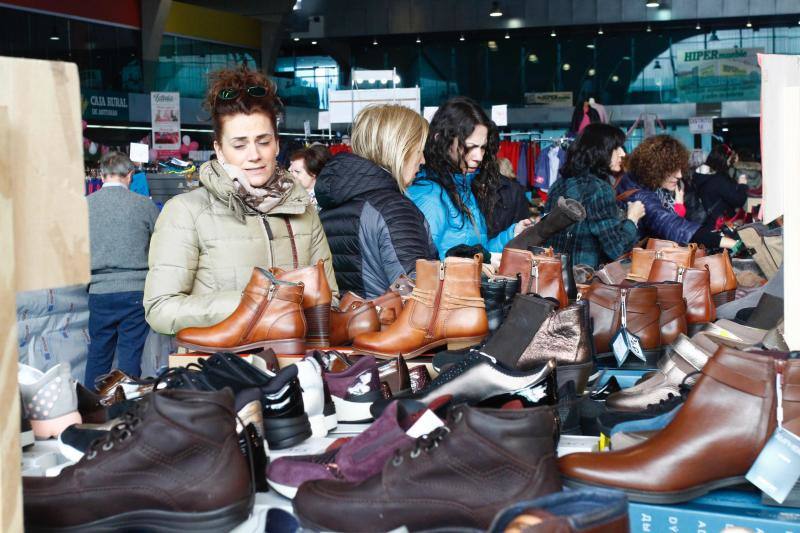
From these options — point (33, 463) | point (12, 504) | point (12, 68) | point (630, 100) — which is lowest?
point (33, 463)

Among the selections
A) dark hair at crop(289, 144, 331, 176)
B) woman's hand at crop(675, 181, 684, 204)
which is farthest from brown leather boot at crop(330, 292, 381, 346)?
woman's hand at crop(675, 181, 684, 204)

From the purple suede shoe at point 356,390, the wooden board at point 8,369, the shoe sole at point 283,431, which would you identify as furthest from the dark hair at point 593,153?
the wooden board at point 8,369

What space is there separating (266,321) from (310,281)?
0.59ft

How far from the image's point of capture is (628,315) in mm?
2494

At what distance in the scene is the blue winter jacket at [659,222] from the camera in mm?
5406

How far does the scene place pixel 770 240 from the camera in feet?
→ 11.0

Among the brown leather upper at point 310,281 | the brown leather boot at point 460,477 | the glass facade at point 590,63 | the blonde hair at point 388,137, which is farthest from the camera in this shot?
the glass facade at point 590,63

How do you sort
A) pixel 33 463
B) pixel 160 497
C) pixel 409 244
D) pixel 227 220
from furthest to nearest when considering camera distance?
pixel 409 244, pixel 227 220, pixel 33 463, pixel 160 497

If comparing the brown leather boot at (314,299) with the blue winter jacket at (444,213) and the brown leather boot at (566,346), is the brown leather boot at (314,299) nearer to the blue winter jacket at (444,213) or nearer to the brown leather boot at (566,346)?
the brown leather boot at (566,346)

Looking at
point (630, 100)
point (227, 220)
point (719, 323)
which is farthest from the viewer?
point (630, 100)

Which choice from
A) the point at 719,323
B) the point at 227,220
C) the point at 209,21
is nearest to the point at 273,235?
the point at 227,220

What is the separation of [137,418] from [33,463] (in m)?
0.42

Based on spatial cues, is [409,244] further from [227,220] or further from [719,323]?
[719,323]

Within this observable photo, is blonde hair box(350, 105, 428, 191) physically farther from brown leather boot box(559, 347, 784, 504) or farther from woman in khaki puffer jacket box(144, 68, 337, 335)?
brown leather boot box(559, 347, 784, 504)
